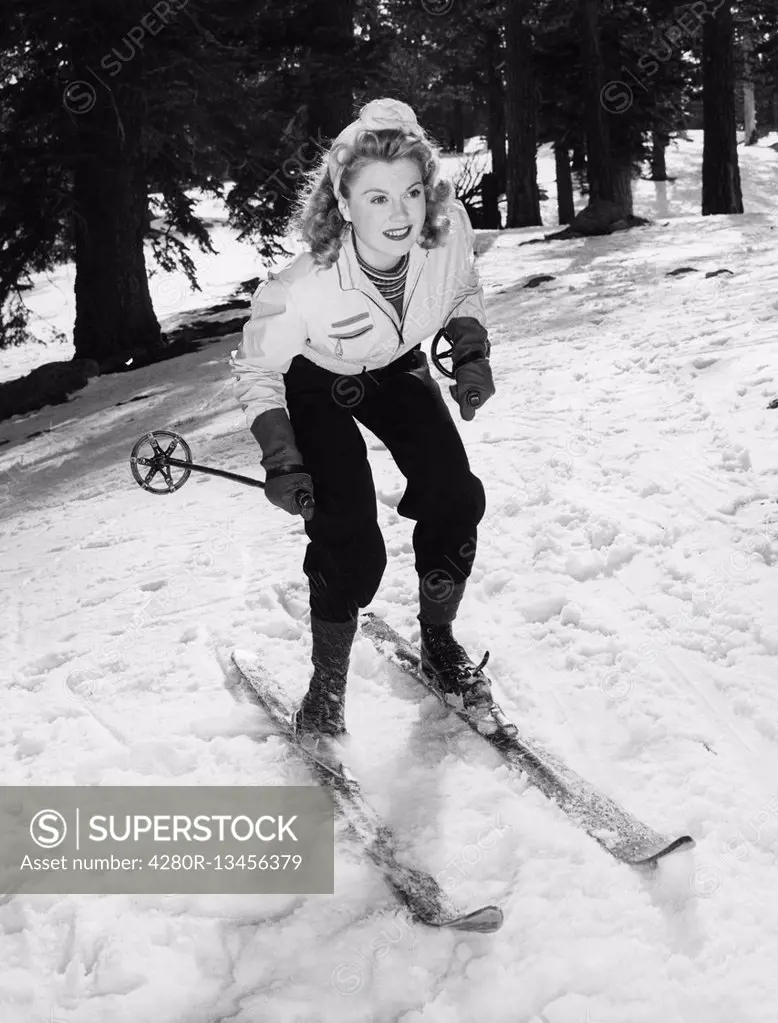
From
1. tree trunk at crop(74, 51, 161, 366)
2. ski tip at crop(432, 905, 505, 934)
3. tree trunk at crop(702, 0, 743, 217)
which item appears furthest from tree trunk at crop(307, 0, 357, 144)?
ski tip at crop(432, 905, 505, 934)

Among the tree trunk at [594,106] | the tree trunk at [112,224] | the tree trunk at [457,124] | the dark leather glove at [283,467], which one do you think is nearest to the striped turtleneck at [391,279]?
the dark leather glove at [283,467]

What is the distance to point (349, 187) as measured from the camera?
Answer: 9.77 ft

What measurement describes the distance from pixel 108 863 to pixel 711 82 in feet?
55.3

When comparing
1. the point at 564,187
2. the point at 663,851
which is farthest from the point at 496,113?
the point at 663,851

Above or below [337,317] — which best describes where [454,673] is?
below

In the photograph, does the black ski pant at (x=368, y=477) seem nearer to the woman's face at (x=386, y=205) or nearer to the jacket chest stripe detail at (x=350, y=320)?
the jacket chest stripe detail at (x=350, y=320)

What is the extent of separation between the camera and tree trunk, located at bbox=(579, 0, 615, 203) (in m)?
16.8

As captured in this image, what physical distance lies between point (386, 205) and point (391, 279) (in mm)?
244

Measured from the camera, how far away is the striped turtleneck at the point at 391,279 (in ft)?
10.0

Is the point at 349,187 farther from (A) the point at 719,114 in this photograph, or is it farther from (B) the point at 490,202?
(B) the point at 490,202

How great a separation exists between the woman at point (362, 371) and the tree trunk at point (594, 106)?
580 inches

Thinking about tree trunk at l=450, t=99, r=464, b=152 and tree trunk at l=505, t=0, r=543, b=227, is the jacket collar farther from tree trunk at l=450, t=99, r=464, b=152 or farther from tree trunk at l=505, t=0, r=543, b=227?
tree trunk at l=450, t=99, r=464, b=152

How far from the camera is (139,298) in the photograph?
487 inches

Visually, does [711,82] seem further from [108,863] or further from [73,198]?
[108,863]
